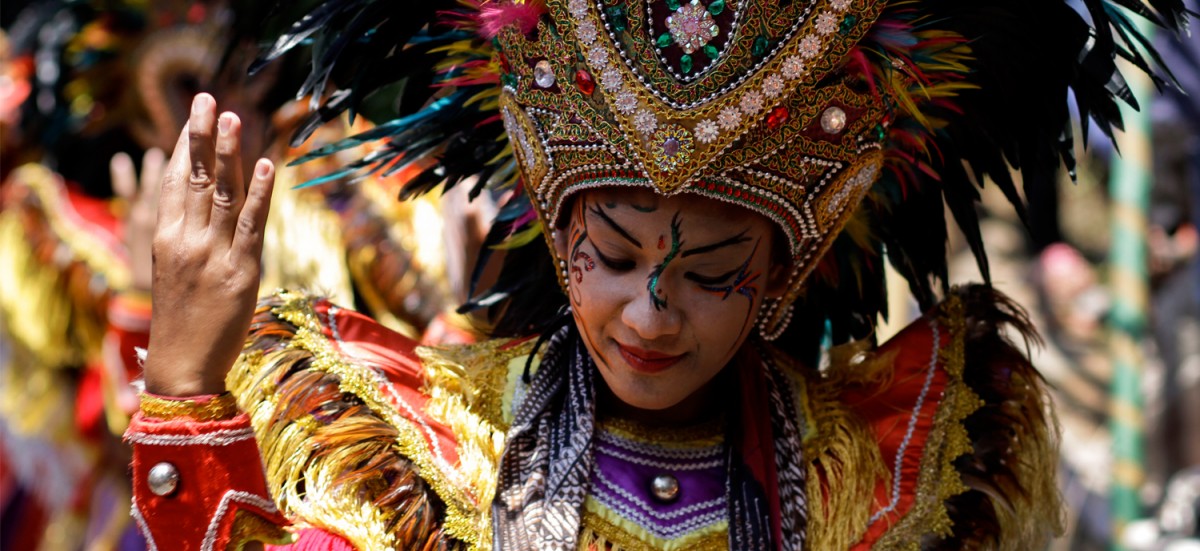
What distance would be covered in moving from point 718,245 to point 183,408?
36.6 inches

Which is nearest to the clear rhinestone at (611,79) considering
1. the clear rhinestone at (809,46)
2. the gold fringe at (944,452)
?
the clear rhinestone at (809,46)

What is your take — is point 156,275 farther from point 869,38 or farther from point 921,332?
point 921,332

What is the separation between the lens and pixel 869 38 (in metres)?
2.77

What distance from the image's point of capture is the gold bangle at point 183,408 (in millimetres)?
2398

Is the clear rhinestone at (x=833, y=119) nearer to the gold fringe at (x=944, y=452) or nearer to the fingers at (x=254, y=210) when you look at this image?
the gold fringe at (x=944, y=452)

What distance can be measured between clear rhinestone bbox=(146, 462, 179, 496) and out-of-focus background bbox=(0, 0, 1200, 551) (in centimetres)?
209

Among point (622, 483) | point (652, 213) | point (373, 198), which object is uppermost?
point (373, 198)

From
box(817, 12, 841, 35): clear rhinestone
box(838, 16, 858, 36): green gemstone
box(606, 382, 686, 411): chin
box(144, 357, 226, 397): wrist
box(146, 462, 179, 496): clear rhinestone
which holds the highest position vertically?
box(838, 16, 858, 36): green gemstone

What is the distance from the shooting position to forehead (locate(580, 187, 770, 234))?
2.67 meters

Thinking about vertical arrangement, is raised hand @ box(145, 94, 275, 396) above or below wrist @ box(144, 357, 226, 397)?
above

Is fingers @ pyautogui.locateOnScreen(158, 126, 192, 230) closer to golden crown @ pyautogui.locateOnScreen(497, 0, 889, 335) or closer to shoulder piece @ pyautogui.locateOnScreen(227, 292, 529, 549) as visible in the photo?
shoulder piece @ pyautogui.locateOnScreen(227, 292, 529, 549)

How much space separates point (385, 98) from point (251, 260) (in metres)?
0.96

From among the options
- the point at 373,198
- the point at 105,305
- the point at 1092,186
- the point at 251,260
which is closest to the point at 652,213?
the point at 251,260

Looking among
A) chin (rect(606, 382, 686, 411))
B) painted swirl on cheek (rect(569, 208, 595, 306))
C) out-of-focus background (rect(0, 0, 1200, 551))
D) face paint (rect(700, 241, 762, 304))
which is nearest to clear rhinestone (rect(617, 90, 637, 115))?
painted swirl on cheek (rect(569, 208, 595, 306))
